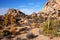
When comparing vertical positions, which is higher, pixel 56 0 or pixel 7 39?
pixel 56 0

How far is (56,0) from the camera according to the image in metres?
58.9

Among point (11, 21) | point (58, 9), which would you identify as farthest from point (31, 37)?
point (58, 9)

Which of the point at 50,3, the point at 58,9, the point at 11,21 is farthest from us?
the point at 50,3

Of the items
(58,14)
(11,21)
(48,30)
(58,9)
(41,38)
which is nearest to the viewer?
(41,38)

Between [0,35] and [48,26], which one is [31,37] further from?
[0,35]

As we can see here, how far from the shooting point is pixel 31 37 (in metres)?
18.9

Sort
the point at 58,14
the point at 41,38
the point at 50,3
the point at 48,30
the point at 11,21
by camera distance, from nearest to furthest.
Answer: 1. the point at 41,38
2. the point at 48,30
3. the point at 11,21
4. the point at 58,14
5. the point at 50,3

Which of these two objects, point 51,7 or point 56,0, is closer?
point 51,7

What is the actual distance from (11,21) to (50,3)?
25369mm

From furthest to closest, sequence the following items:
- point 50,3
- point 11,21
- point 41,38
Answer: point 50,3 < point 11,21 < point 41,38

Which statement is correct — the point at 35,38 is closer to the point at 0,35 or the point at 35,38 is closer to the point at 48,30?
the point at 48,30

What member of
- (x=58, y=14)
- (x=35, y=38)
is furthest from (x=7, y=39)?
(x=58, y=14)

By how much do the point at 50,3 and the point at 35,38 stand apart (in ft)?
136

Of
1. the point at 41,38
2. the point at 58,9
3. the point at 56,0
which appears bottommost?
the point at 41,38
